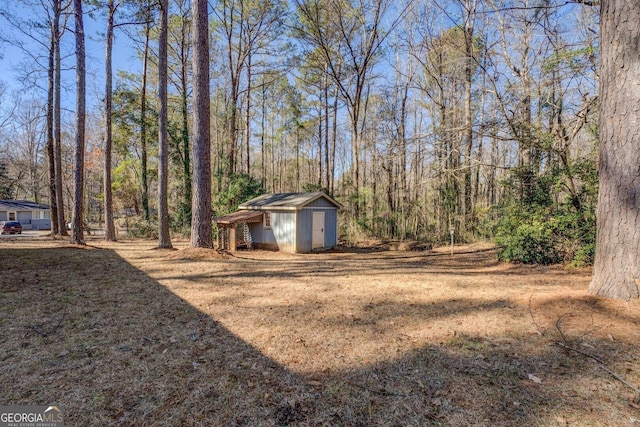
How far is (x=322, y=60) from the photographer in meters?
16.4

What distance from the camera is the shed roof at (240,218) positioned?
1129 centimetres

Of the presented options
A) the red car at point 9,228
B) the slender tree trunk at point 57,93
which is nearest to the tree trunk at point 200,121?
the slender tree trunk at point 57,93

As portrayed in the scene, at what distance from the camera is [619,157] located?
353cm

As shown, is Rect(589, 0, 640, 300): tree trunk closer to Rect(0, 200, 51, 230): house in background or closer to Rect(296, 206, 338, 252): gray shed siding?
Rect(296, 206, 338, 252): gray shed siding

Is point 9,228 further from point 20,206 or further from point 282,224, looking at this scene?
point 282,224

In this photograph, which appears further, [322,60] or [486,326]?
[322,60]

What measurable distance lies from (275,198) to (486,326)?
35.7 ft

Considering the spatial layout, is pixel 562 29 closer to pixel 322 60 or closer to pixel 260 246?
pixel 322 60

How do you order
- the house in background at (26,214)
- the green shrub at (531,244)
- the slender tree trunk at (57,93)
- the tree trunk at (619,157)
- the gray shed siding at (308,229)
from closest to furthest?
the tree trunk at (619,157)
the green shrub at (531,244)
the slender tree trunk at (57,93)
the gray shed siding at (308,229)
the house in background at (26,214)

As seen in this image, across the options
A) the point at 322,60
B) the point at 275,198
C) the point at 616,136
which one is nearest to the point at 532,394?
the point at 616,136

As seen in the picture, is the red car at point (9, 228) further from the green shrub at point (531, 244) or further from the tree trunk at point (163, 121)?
the green shrub at point (531, 244)

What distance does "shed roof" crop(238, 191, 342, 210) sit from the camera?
11711mm

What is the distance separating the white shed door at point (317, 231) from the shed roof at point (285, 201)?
77 centimetres

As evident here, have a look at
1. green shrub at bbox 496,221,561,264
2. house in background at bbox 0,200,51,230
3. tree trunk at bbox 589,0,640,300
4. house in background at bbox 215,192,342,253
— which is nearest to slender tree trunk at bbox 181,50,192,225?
house in background at bbox 215,192,342,253
